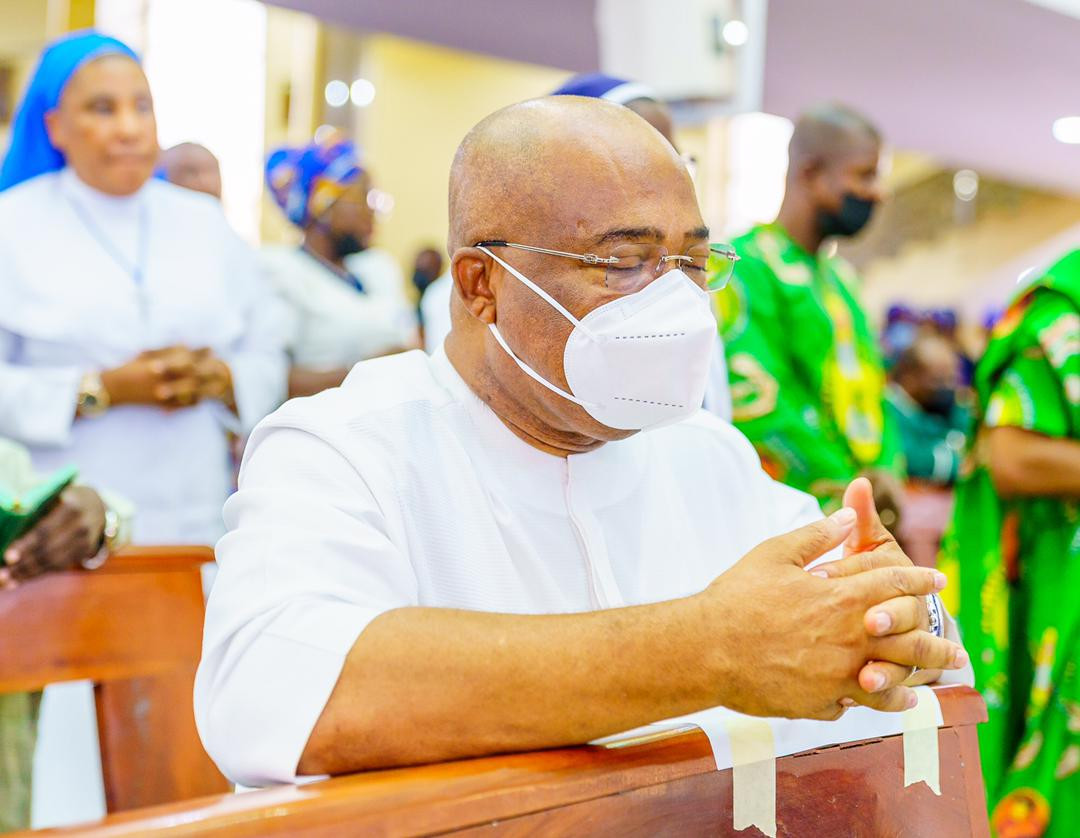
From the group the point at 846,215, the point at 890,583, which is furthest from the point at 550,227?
the point at 846,215

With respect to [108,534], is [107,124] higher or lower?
higher

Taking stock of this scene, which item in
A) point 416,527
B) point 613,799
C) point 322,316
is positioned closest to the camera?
point 613,799

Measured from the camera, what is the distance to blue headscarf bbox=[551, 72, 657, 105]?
2689mm

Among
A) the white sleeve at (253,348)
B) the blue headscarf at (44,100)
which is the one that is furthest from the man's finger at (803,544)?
the blue headscarf at (44,100)

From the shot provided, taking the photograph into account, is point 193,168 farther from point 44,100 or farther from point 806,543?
point 806,543

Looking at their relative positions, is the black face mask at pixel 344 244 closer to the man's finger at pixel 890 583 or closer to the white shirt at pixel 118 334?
the white shirt at pixel 118 334

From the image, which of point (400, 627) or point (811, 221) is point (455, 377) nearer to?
point (400, 627)

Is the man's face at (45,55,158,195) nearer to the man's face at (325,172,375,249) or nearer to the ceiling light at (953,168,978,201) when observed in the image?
the man's face at (325,172,375,249)

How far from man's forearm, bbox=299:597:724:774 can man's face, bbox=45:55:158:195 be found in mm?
2135

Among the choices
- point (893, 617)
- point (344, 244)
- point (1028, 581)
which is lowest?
point (1028, 581)

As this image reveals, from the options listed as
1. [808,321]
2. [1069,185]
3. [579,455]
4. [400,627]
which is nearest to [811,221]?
[808,321]

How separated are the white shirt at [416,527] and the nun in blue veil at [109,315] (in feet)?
4.69

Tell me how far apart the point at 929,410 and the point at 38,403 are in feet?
14.1

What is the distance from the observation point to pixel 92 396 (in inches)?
110
